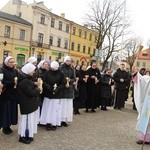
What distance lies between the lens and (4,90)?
756 cm

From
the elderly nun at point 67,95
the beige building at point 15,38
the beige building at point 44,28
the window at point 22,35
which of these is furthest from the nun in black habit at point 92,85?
the beige building at point 44,28

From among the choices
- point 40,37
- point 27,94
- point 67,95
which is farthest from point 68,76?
point 40,37

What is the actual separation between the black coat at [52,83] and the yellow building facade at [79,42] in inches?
2135

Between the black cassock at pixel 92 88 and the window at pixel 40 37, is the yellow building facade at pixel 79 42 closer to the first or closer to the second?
the window at pixel 40 37

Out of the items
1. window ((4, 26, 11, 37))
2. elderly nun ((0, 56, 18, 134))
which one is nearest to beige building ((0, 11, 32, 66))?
window ((4, 26, 11, 37))

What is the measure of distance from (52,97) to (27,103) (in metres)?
1.44

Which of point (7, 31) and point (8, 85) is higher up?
point (7, 31)

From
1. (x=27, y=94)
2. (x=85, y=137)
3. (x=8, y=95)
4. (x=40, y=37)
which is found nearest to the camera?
(x=27, y=94)

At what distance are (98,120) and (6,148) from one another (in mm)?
4438

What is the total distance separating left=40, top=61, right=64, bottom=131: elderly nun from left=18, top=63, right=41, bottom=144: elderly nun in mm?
1246

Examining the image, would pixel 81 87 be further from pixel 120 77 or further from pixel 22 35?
pixel 22 35

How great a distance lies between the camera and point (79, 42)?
67500 millimetres

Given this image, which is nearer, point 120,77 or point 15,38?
point 120,77

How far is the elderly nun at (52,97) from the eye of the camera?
8.50 metres
